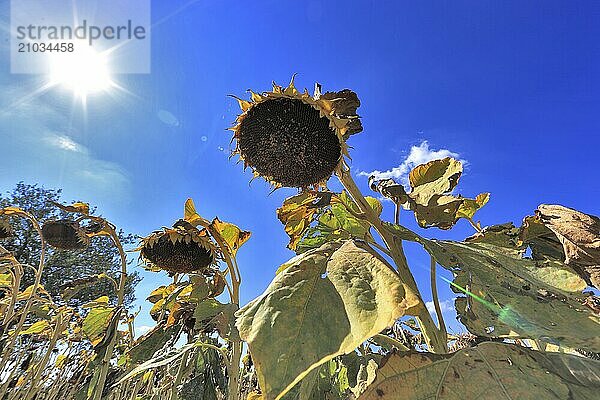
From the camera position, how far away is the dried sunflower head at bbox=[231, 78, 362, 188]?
1059mm

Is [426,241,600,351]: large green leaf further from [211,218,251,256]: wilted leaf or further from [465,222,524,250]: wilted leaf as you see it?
[211,218,251,256]: wilted leaf

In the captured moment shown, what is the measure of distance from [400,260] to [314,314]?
337mm

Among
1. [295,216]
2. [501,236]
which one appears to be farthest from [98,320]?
[501,236]

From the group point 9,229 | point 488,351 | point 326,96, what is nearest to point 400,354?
point 488,351

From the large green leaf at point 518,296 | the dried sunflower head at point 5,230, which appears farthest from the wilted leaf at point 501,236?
the dried sunflower head at point 5,230

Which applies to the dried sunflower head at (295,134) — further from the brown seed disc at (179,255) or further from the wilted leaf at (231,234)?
the brown seed disc at (179,255)

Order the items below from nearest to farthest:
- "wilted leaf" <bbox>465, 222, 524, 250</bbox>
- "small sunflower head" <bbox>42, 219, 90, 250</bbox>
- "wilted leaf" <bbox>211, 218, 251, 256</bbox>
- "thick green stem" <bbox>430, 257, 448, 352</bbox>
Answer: "thick green stem" <bbox>430, 257, 448, 352</bbox>
"wilted leaf" <bbox>465, 222, 524, 250</bbox>
"wilted leaf" <bbox>211, 218, 251, 256</bbox>
"small sunflower head" <bbox>42, 219, 90, 250</bbox>

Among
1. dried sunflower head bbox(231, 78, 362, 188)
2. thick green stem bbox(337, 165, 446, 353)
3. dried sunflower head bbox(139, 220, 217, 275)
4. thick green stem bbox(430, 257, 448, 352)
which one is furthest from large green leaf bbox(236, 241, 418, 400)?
dried sunflower head bbox(139, 220, 217, 275)

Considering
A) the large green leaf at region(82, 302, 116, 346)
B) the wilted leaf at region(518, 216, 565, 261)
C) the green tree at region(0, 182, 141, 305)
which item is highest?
the green tree at region(0, 182, 141, 305)

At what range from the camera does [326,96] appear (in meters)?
1.02

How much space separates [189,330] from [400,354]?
1.33 meters

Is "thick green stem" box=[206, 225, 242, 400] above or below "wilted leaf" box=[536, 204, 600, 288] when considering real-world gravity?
above

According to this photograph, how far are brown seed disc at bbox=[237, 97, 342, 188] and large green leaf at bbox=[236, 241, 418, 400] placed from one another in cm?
60

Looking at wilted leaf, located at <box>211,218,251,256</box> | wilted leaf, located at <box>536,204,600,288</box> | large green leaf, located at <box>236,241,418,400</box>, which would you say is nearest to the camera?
large green leaf, located at <box>236,241,418,400</box>
